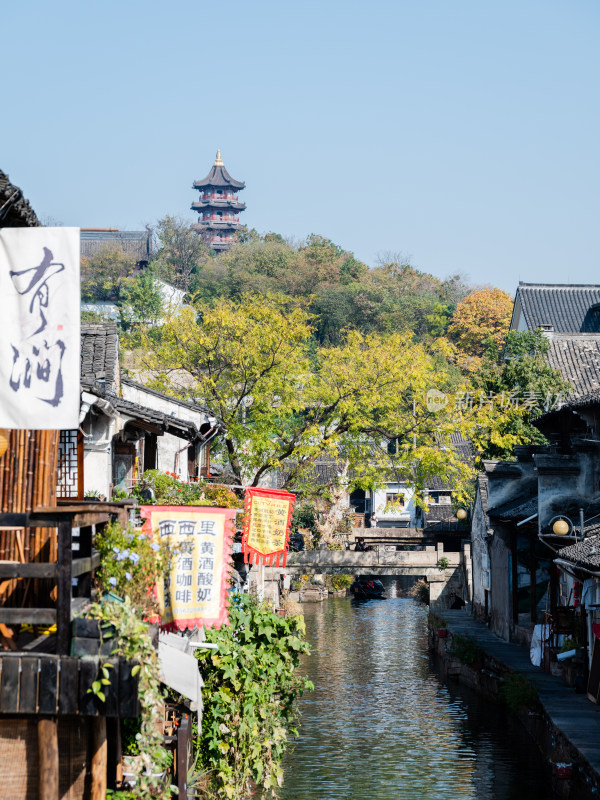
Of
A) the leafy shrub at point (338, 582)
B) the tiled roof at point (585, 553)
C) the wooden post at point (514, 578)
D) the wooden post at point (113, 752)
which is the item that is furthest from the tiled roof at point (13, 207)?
the leafy shrub at point (338, 582)

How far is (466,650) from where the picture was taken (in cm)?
3127

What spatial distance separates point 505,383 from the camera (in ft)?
132

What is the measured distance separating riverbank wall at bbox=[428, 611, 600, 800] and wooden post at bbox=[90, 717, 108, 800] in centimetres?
914

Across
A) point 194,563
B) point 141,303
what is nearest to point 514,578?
point 194,563

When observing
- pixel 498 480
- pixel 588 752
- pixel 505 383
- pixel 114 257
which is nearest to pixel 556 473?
pixel 498 480

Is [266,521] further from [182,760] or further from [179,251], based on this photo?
[179,251]

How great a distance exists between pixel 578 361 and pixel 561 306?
879 inches

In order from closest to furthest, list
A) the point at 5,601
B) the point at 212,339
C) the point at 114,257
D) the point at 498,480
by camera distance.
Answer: the point at 5,601, the point at 498,480, the point at 212,339, the point at 114,257

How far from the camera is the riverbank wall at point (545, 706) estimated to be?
1756cm

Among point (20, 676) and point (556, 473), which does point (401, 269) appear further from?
point (20, 676)

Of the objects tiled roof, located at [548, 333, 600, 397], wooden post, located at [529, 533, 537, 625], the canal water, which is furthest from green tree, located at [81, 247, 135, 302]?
wooden post, located at [529, 533, 537, 625]

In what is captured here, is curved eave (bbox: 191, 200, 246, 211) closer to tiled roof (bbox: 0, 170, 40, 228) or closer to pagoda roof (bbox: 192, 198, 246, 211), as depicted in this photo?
pagoda roof (bbox: 192, 198, 246, 211)

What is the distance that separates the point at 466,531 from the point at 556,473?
92.6 ft

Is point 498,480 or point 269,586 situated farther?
point 269,586
